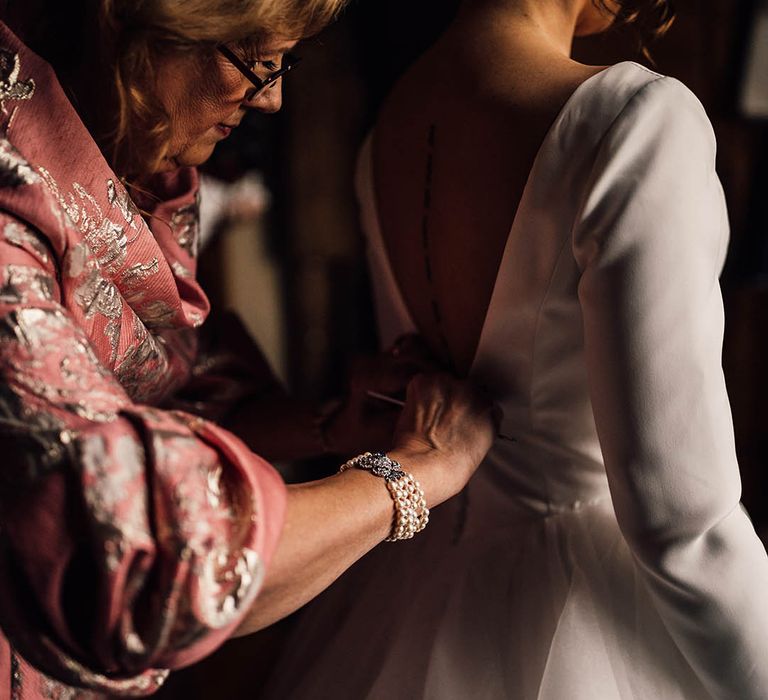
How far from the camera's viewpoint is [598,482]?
89cm

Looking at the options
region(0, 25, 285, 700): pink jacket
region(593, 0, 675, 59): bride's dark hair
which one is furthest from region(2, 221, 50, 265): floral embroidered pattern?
region(593, 0, 675, 59): bride's dark hair

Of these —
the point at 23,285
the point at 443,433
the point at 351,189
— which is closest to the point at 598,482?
the point at 443,433

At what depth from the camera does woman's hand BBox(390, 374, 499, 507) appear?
0.77m

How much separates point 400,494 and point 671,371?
255 mm

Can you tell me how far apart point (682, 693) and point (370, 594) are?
1.22 feet

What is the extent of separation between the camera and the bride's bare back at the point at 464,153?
78 cm

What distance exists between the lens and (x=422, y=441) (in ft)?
2.67

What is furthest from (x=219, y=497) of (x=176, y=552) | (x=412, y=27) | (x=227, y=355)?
(x=412, y=27)

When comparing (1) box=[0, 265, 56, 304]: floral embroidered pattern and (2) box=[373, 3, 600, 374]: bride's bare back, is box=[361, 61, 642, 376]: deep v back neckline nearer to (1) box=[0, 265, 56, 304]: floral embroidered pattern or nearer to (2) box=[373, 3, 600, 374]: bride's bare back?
(2) box=[373, 3, 600, 374]: bride's bare back

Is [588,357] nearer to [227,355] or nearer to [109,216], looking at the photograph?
[109,216]

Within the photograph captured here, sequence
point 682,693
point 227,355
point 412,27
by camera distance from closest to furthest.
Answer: point 682,693
point 227,355
point 412,27

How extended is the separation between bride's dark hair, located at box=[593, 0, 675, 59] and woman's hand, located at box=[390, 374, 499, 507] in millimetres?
442

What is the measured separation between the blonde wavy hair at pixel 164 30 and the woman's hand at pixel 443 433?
1.25 feet

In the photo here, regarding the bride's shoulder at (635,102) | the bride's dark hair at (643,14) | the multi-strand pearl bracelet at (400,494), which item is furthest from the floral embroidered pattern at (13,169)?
the bride's dark hair at (643,14)
